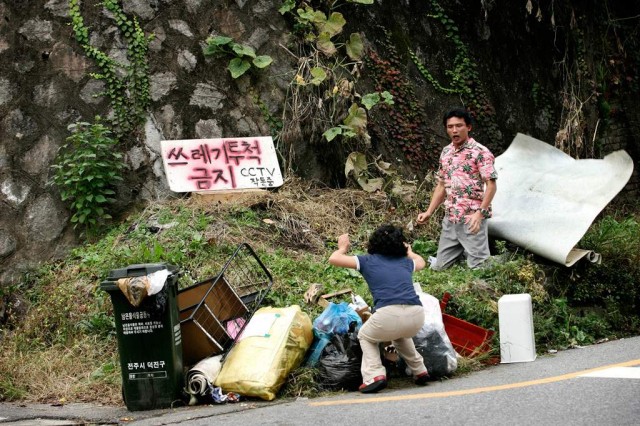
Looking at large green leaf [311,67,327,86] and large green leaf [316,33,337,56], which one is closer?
large green leaf [311,67,327,86]

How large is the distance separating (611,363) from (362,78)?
6243 millimetres

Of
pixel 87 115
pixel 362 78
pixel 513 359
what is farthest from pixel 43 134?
pixel 513 359

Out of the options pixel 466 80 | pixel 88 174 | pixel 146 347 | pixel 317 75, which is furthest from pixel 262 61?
pixel 146 347

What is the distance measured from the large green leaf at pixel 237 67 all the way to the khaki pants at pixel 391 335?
536cm

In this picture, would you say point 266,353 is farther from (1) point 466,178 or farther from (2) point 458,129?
(2) point 458,129

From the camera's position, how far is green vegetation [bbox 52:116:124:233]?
9.88 m

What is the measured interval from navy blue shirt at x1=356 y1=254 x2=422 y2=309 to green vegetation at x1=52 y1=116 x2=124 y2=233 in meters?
4.57

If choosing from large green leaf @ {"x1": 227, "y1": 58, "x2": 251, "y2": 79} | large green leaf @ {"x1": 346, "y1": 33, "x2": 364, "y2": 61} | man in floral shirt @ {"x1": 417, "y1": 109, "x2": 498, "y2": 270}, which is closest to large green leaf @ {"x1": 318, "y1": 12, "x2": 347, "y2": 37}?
large green leaf @ {"x1": 346, "y1": 33, "x2": 364, "y2": 61}

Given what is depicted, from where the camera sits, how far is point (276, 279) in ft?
27.4

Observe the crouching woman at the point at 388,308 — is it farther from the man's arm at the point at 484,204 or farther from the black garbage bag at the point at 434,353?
the man's arm at the point at 484,204

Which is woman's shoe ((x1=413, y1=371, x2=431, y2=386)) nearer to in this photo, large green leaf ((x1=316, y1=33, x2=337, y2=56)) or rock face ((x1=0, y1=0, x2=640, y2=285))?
rock face ((x1=0, y1=0, x2=640, y2=285))

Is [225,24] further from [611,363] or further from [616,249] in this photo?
[611,363]

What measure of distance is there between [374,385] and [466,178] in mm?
3175

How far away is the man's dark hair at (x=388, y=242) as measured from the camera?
255 inches
